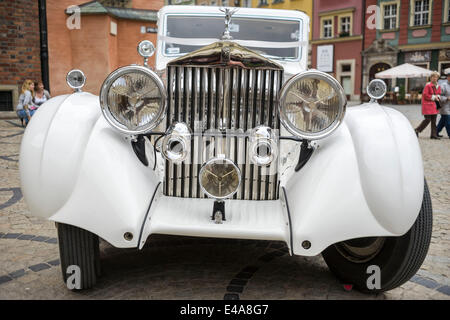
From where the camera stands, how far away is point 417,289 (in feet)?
9.16

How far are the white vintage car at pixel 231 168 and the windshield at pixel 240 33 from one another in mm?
1363

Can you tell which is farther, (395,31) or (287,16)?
(395,31)

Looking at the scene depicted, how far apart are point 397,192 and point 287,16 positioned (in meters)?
2.58

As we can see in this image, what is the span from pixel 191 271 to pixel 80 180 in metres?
1.06

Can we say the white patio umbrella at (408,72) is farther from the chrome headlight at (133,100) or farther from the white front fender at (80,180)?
the white front fender at (80,180)

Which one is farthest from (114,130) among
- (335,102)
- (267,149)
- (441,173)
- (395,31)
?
(395,31)

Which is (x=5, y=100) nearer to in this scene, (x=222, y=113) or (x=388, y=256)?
(x=222, y=113)

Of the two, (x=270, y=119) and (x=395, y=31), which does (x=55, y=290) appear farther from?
(x=395, y=31)

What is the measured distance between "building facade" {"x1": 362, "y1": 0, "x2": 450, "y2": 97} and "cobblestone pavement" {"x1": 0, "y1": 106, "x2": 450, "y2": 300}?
2634 centimetres

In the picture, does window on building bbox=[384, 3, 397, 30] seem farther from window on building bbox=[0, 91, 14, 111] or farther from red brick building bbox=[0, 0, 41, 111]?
window on building bbox=[0, 91, 14, 111]

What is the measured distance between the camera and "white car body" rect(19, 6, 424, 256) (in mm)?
2246

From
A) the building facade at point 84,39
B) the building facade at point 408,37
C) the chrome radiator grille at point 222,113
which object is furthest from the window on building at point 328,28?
the chrome radiator grille at point 222,113

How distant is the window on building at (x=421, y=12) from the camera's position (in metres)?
27.7

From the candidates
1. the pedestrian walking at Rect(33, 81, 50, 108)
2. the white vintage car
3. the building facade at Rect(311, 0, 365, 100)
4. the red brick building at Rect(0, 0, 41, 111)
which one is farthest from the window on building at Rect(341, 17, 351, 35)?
the white vintage car
